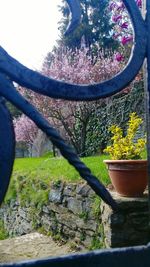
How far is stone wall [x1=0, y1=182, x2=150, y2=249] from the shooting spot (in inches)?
145

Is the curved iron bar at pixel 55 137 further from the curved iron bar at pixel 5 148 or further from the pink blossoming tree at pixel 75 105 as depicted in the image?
the pink blossoming tree at pixel 75 105

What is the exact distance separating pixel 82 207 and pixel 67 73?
358 inches

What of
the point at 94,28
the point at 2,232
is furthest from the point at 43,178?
the point at 94,28

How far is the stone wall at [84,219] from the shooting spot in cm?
368

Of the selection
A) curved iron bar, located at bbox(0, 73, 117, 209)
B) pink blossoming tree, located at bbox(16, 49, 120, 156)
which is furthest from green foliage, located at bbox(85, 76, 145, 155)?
curved iron bar, located at bbox(0, 73, 117, 209)

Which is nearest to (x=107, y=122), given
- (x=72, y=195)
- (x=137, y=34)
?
(x=72, y=195)

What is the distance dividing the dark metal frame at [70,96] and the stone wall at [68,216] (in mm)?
3577

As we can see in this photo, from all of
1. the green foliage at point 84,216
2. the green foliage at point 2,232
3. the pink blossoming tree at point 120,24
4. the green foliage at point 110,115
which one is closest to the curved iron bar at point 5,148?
the green foliage at point 84,216

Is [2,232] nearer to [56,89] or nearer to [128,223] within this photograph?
[128,223]

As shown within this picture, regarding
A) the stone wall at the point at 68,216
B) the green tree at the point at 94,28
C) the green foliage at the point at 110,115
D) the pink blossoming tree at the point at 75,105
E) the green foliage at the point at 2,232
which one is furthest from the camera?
the green tree at the point at 94,28

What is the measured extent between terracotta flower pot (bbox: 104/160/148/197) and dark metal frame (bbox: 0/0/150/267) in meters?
2.95

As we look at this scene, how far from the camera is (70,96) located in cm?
67

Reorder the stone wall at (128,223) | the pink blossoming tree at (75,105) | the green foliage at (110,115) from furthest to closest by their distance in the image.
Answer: the pink blossoming tree at (75,105), the green foliage at (110,115), the stone wall at (128,223)

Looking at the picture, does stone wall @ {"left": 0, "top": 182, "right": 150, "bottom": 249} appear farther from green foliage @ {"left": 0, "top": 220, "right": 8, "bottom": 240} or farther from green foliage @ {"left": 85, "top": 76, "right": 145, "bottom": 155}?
green foliage @ {"left": 85, "top": 76, "right": 145, "bottom": 155}
